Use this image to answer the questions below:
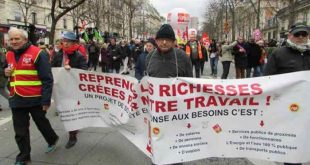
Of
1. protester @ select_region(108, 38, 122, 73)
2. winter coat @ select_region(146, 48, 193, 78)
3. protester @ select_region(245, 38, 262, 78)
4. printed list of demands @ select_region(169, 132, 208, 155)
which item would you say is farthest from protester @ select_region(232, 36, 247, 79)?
printed list of demands @ select_region(169, 132, 208, 155)

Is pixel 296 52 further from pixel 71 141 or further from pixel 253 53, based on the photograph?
pixel 253 53

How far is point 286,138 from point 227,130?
2.02ft

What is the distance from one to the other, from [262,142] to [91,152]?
257 centimetres

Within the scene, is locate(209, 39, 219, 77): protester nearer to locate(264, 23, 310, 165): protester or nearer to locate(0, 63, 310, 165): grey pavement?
locate(0, 63, 310, 165): grey pavement

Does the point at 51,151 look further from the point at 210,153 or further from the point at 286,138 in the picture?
the point at 286,138

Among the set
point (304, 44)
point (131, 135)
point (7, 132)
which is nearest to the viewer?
point (304, 44)

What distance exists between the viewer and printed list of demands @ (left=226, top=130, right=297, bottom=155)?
136 inches

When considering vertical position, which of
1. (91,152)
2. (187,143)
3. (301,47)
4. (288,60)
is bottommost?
(91,152)

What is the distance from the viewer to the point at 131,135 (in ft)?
14.1

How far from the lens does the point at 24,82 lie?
429cm

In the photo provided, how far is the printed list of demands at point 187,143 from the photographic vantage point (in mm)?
3605

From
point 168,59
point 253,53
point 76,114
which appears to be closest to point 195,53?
point 253,53

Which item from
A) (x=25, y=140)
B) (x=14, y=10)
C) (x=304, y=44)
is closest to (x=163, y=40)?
(x=304, y=44)

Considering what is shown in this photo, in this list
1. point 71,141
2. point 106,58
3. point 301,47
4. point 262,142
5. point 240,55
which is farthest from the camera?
point 106,58
